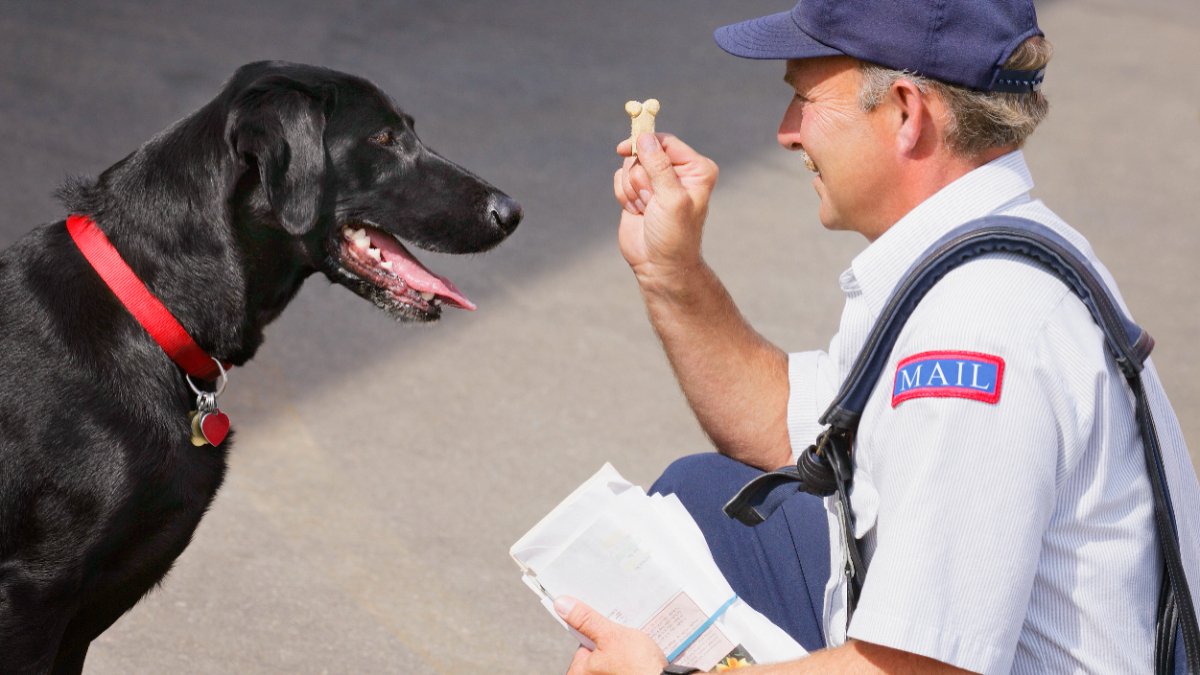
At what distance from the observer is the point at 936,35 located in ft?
5.29

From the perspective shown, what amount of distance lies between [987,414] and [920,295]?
0.22m

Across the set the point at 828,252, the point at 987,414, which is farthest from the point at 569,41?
the point at 987,414

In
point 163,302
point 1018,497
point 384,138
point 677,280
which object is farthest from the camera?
point 384,138

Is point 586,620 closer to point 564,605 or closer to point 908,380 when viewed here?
point 564,605

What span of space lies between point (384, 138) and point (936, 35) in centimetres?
124

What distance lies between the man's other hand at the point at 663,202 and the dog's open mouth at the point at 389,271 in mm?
414

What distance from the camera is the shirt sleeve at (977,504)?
132 centimetres

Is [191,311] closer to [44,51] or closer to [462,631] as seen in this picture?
[462,631]

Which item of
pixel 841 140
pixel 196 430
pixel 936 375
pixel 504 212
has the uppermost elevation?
pixel 841 140

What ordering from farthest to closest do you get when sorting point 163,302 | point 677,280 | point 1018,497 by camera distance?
1. point 677,280
2. point 163,302
3. point 1018,497

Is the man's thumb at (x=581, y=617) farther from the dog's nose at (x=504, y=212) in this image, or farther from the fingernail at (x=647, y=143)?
the dog's nose at (x=504, y=212)

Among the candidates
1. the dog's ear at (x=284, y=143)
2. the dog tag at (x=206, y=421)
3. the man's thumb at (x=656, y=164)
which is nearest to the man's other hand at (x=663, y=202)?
the man's thumb at (x=656, y=164)

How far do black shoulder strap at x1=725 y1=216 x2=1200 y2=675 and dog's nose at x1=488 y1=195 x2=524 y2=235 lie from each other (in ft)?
3.77

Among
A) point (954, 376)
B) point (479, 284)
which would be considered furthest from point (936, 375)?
point (479, 284)
